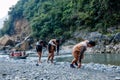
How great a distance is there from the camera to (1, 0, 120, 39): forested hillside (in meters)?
52.5

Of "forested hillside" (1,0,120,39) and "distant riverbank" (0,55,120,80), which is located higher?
"forested hillside" (1,0,120,39)

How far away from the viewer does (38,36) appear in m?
68.0

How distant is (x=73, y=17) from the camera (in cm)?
6069

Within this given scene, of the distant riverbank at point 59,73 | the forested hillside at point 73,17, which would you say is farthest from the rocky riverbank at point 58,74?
the forested hillside at point 73,17

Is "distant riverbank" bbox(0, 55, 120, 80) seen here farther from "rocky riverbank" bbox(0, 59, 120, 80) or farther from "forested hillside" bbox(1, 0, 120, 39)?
"forested hillside" bbox(1, 0, 120, 39)

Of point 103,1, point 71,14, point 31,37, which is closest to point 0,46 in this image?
point 31,37

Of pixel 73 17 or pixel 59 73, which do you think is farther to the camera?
pixel 73 17

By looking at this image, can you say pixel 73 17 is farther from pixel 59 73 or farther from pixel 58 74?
pixel 58 74

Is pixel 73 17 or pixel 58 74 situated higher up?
pixel 73 17

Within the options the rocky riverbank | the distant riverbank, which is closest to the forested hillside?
the distant riverbank

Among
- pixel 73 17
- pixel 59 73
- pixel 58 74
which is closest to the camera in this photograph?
pixel 58 74

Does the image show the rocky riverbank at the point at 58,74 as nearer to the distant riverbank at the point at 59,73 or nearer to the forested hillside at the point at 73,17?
the distant riverbank at the point at 59,73

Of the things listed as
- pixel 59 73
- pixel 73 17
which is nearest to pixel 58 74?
pixel 59 73

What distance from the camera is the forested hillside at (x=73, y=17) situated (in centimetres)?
5250
